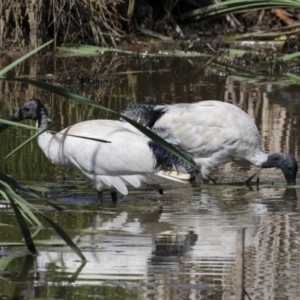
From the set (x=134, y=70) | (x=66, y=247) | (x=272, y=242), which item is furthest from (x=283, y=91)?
(x=66, y=247)

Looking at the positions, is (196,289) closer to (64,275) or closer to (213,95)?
(64,275)

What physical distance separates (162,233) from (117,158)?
1264 millimetres

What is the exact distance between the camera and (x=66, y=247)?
19.1 ft

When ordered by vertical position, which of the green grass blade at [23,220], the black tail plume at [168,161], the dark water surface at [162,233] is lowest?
the dark water surface at [162,233]

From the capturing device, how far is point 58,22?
14992 millimetres

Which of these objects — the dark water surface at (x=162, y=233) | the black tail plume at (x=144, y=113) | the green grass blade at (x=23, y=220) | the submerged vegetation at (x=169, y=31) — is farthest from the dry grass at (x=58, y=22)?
the green grass blade at (x=23, y=220)

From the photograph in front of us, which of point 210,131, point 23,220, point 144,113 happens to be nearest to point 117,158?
point 144,113

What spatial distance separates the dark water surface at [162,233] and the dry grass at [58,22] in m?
3.04

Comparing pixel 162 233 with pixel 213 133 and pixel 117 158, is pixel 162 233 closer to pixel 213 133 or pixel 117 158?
pixel 117 158

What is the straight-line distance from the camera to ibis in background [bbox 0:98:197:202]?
305 inches

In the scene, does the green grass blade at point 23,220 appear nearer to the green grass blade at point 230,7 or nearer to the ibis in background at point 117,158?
the ibis in background at point 117,158

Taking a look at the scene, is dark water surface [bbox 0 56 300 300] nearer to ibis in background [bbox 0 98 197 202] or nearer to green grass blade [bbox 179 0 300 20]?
ibis in background [bbox 0 98 197 202]

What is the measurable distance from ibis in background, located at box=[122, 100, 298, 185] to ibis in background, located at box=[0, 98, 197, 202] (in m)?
1.01

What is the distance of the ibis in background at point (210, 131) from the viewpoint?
895cm
